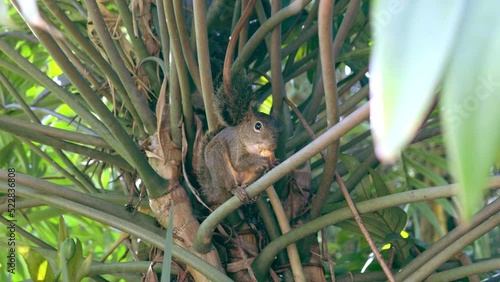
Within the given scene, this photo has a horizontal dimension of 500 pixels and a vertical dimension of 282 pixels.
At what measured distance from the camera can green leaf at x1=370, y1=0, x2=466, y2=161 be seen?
28cm

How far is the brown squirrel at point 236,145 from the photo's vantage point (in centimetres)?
117

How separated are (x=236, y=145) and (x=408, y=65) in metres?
1.07

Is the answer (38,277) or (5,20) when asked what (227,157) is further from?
(5,20)

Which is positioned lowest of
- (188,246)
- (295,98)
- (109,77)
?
(188,246)

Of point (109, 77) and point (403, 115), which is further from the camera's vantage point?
point (109, 77)

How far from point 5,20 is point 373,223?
34.2 inches

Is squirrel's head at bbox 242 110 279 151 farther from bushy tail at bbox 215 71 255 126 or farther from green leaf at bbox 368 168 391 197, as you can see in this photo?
green leaf at bbox 368 168 391 197

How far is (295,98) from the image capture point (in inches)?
113

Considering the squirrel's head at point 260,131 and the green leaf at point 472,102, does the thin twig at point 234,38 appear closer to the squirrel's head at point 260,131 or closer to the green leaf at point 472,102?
the squirrel's head at point 260,131

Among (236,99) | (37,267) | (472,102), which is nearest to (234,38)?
(236,99)

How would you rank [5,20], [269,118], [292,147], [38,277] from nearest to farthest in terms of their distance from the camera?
[5,20]
[38,277]
[292,147]
[269,118]

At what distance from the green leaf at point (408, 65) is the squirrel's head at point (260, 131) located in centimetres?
90

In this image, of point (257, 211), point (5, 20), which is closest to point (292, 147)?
point (257, 211)

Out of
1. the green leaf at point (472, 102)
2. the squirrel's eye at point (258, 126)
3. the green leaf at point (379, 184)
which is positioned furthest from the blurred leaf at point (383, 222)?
the green leaf at point (472, 102)
